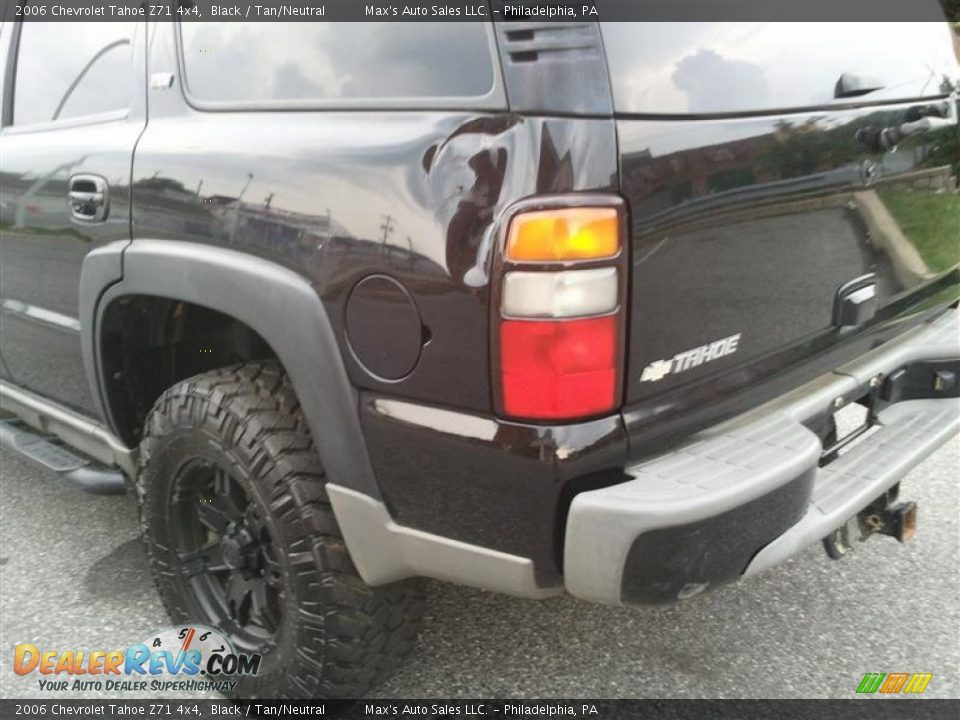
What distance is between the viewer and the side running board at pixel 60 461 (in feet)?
8.42

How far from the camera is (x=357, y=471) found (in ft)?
5.68

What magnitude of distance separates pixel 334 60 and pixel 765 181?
3.17 ft

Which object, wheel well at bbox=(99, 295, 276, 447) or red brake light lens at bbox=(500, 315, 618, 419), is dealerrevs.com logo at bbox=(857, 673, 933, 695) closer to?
red brake light lens at bbox=(500, 315, 618, 419)

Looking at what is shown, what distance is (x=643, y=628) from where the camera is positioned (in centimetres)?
246

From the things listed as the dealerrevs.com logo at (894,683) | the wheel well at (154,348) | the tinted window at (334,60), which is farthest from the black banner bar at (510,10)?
the dealerrevs.com logo at (894,683)

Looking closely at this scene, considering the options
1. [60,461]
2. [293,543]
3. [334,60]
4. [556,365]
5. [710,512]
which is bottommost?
[60,461]

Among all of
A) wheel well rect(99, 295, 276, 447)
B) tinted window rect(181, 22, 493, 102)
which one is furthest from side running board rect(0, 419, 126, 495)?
tinted window rect(181, 22, 493, 102)

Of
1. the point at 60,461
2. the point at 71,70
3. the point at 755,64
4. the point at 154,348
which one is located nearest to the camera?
the point at 755,64

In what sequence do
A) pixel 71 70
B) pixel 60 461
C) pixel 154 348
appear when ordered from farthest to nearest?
pixel 60 461 < pixel 71 70 < pixel 154 348

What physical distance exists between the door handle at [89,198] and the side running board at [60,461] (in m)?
0.84

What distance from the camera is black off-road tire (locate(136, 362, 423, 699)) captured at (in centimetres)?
184

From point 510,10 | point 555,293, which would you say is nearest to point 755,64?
point 510,10

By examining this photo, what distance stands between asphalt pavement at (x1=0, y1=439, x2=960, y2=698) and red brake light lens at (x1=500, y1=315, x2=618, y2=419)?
90 centimetres

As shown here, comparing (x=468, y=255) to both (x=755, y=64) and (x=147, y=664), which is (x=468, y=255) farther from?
(x=147, y=664)
